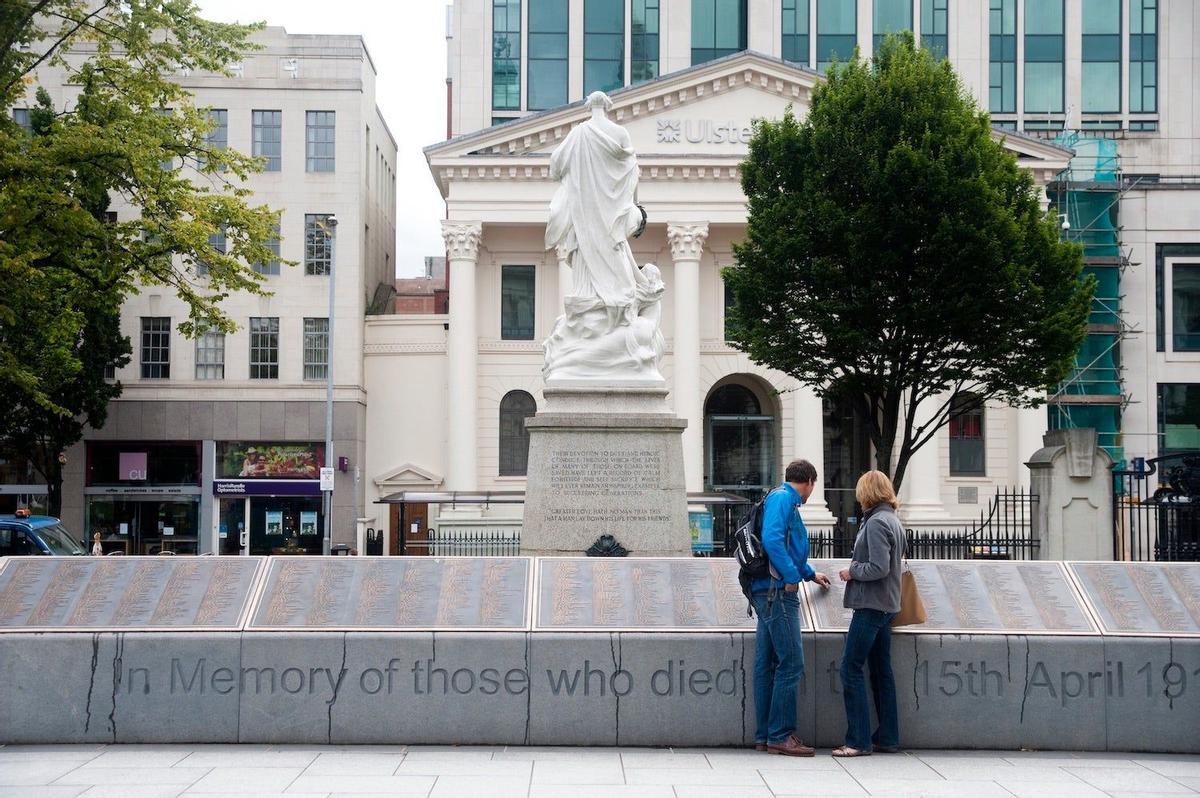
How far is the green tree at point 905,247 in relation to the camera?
84.5ft

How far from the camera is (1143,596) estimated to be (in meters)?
9.54

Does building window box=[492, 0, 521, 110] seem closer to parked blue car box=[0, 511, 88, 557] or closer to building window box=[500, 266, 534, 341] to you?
building window box=[500, 266, 534, 341]

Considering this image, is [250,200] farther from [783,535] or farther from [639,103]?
[783,535]

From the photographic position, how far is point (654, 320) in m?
15.0

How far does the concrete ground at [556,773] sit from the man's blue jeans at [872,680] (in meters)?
0.18

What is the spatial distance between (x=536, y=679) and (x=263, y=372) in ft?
120

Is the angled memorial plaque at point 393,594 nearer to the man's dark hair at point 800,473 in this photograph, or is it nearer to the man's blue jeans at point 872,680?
the man's dark hair at point 800,473

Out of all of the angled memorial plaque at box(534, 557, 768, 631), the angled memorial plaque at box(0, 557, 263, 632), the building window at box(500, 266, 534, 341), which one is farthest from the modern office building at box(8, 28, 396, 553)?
the angled memorial plaque at box(534, 557, 768, 631)

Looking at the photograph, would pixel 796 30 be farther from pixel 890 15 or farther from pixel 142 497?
pixel 142 497

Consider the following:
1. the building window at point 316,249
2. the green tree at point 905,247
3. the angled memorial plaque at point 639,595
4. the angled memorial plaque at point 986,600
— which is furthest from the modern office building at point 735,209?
the angled memorial plaque at point 986,600

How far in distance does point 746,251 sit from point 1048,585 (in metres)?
19.9

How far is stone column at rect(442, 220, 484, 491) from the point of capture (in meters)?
43.9

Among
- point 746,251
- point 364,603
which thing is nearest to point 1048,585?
point 364,603

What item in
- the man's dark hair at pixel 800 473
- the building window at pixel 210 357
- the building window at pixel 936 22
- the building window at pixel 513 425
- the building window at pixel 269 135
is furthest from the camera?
the building window at pixel 936 22
